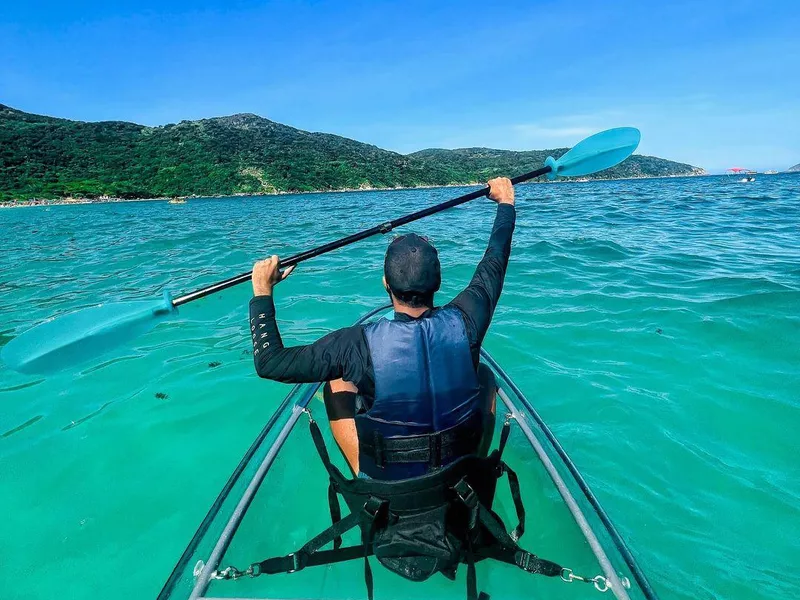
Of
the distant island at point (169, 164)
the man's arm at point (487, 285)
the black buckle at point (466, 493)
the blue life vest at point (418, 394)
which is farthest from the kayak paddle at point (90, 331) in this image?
the distant island at point (169, 164)

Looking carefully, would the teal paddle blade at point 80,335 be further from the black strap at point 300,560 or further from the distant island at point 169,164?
the distant island at point 169,164

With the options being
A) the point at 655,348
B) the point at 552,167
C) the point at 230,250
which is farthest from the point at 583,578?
the point at 230,250

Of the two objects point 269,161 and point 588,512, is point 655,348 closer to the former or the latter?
point 588,512

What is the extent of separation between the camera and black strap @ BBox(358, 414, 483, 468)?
2.23 metres

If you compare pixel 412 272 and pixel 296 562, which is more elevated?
pixel 412 272

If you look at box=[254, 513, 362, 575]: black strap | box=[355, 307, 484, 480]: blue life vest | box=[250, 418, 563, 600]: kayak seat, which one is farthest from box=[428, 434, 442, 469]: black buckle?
box=[254, 513, 362, 575]: black strap

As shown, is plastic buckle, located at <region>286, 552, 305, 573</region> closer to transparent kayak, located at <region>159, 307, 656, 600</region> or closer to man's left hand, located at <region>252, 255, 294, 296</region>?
transparent kayak, located at <region>159, 307, 656, 600</region>

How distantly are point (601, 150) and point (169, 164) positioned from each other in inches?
4239

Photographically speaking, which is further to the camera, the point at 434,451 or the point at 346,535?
the point at 346,535

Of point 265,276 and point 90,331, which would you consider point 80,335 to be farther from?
point 265,276

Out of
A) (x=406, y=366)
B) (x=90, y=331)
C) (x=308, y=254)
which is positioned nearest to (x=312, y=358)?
(x=406, y=366)

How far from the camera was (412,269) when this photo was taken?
2.30 meters

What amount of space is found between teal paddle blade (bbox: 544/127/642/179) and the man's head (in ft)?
13.1

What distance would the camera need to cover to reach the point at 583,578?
85.8 inches
